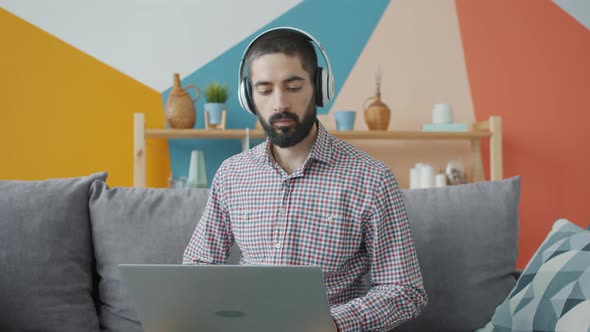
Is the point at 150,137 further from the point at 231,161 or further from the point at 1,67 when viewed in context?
the point at 231,161

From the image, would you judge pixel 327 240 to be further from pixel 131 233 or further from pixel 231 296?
pixel 131 233

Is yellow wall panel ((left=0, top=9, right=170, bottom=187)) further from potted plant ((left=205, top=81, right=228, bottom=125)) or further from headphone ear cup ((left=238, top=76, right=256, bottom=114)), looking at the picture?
headphone ear cup ((left=238, top=76, right=256, bottom=114))

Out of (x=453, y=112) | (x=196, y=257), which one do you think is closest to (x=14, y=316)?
(x=196, y=257)

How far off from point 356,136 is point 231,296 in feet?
6.90

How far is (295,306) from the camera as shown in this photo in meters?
1.00

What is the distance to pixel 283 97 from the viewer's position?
133cm

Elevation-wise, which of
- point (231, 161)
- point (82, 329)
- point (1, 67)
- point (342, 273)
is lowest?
point (82, 329)

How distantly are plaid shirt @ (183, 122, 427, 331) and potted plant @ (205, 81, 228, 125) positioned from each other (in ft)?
5.28

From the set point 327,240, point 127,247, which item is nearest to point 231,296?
point 327,240

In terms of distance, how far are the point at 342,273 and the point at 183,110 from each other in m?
1.82

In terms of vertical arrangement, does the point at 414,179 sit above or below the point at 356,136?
below

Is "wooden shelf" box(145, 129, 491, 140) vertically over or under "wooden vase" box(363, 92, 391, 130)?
under

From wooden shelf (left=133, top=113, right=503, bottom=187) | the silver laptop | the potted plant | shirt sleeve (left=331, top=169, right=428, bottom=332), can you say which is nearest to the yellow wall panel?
wooden shelf (left=133, top=113, right=503, bottom=187)

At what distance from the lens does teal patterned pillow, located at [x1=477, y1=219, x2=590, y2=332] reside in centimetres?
129
